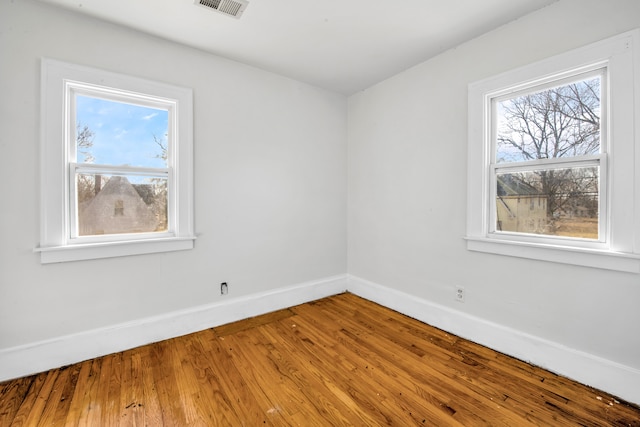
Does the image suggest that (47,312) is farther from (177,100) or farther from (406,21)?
(406,21)

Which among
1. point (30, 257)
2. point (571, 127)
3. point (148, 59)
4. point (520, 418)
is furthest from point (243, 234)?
point (571, 127)

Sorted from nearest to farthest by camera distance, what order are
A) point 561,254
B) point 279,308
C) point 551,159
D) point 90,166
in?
1. point 561,254
2. point 551,159
3. point 90,166
4. point 279,308

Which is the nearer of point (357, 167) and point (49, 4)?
point (49, 4)

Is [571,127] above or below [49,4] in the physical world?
below

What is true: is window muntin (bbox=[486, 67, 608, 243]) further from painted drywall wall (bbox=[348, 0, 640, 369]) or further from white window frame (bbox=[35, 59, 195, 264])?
white window frame (bbox=[35, 59, 195, 264])

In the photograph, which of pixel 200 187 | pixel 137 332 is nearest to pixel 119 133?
pixel 200 187

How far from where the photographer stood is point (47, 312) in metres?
2.03

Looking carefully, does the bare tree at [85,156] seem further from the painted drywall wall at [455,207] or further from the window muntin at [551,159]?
the window muntin at [551,159]

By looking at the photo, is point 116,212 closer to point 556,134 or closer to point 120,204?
point 120,204

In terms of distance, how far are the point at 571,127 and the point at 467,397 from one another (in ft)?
6.51

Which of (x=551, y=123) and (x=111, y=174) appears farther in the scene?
(x=111, y=174)

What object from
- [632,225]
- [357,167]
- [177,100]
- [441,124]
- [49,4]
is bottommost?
[632,225]

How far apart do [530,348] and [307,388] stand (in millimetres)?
1678

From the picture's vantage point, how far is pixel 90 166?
220 cm
